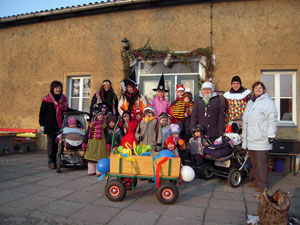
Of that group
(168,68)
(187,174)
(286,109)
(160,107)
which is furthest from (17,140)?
(286,109)

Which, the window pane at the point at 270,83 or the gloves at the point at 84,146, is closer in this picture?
the gloves at the point at 84,146

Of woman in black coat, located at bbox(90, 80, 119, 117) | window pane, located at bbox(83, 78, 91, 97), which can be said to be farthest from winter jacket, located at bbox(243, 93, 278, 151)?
window pane, located at bbox(83, 78, 91, 97)

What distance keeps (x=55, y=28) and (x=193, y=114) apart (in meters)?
6.76

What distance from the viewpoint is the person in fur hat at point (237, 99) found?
5.23 metres

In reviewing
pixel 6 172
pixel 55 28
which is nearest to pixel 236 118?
pixel 6 172

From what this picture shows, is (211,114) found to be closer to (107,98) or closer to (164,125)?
(164,125)

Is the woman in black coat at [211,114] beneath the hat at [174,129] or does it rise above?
above

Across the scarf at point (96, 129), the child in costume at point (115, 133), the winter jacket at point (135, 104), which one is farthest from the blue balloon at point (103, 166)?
the winter jacket at point (135, 104)

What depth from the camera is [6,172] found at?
5293 millimetres

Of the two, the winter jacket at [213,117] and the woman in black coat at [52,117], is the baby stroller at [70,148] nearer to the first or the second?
the woman in black coat at [52,117]

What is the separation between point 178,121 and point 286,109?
357 cm

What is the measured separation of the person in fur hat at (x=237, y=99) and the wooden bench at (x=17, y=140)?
7.13 metres

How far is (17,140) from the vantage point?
869cm

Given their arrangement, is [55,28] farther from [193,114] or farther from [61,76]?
[193,114]
